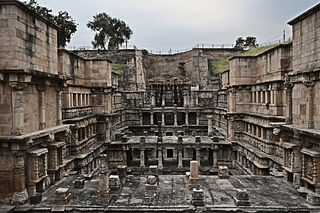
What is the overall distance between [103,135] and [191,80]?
99.2 ft

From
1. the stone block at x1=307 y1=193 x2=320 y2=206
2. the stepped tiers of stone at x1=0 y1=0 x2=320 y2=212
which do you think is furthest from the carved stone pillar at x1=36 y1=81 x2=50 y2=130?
the stone block at x1=307 y1=193 x2=320 y2=206

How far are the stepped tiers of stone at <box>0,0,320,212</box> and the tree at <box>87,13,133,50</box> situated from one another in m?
31.2

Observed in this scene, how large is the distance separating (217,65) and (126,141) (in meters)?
31.4

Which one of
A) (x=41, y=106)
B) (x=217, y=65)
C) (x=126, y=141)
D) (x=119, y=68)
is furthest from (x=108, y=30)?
(x=41, y=106)

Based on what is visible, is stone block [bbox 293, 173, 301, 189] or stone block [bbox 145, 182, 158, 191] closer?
stone block [bbox 293, 173, 301, 189]

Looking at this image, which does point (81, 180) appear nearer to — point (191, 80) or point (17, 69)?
point (17, 69)

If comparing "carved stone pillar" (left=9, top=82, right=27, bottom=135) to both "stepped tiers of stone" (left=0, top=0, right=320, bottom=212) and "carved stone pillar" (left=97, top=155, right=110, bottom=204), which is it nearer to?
"stepped tiers of stone" (left=0, top=0, right=320, bottom=212)

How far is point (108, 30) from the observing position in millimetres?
53344

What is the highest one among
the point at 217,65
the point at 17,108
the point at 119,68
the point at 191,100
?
the point at 217,65

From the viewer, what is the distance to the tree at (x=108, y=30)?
53.3 m

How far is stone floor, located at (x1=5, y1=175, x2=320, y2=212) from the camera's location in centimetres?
1155

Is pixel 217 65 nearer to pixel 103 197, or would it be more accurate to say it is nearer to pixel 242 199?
pixel 242 199

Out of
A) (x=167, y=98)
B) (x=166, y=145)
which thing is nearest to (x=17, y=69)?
(x=166, y=145)

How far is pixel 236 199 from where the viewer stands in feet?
39.2
